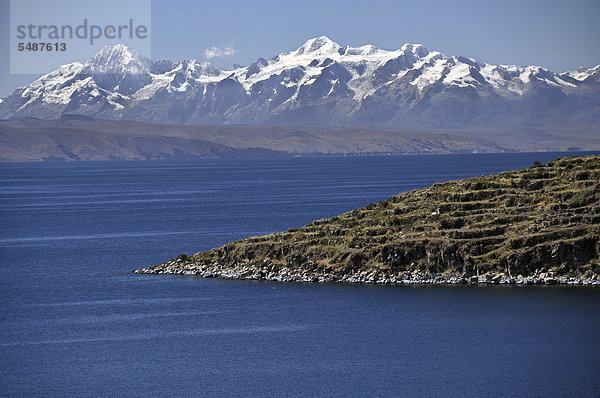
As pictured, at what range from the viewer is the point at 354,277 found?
294 feet

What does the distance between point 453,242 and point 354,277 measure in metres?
9.96

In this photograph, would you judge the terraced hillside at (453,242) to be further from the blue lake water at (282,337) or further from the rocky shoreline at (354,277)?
the blue lake water at (282,337)

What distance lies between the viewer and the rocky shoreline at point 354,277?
274ft

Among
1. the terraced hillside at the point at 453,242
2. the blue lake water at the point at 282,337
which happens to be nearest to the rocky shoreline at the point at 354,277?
the terraced hillside at the point at 453,242

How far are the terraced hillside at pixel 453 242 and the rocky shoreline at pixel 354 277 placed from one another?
0.10 meters

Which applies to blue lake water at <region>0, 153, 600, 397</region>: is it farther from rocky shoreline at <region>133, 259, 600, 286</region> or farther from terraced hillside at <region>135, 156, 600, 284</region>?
terraced hillside at <region>135, 156, 600, 284</region>

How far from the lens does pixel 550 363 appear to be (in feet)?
202

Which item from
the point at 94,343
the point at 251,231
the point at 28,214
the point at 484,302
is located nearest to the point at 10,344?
the point at 94,343

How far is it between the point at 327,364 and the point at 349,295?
21.4 meters

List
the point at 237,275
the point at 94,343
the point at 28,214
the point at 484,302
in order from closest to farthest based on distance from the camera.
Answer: the point at 94,343, the point at 484,302, the point at 237,275, the point at 28,214

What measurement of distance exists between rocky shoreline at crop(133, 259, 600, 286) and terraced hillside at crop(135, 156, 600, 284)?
0.33 feet

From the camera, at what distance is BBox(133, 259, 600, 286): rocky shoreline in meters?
83.6

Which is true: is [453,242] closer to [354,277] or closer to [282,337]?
[354,277]

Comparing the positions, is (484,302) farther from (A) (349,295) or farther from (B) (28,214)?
(B) (28,214)
